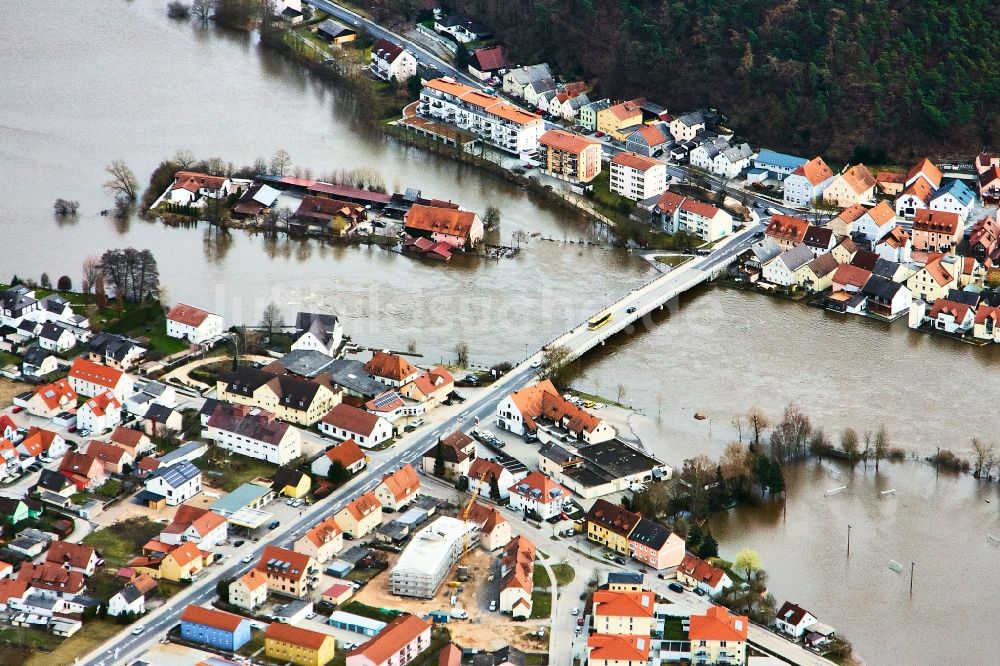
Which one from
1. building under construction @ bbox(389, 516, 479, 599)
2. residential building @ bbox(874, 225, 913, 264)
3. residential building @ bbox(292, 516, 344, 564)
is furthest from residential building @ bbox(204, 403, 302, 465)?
residential building @ bbox(874, 225, 913, 264)

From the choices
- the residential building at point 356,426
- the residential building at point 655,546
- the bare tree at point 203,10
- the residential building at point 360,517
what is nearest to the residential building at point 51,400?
the residential building at point 356,426

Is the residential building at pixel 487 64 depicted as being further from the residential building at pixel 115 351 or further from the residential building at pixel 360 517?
the residential building at pixel 360 517

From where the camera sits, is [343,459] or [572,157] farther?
[572,157]

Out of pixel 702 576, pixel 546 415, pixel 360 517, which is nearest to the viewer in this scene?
pixel 702 576

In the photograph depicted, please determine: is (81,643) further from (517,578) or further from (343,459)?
(517,578)

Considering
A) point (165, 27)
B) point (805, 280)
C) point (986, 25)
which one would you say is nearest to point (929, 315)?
point (805, 280)

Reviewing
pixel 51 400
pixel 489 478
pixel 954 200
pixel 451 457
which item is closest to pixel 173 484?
pixel 51 400

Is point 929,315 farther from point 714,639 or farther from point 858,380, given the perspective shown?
point 714,639
